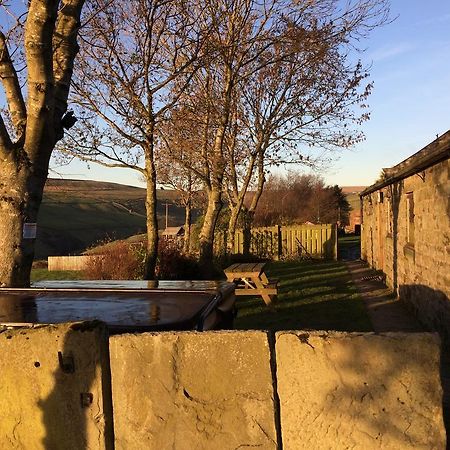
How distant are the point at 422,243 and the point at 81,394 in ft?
24.6

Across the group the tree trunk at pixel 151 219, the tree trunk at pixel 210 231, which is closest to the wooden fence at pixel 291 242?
the tree trunk at pixel 210 231

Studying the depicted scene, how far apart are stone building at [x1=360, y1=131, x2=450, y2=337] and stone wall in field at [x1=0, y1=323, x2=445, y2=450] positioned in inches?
193

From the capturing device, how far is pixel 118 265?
51.0 ft

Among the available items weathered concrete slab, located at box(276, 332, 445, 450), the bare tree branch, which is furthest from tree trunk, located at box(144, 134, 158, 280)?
weathered concrete slab, located at box(276, 332, 445, 450)

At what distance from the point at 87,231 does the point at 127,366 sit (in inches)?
2138

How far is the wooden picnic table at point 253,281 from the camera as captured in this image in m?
10.3

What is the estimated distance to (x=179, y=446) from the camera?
9.91 feet

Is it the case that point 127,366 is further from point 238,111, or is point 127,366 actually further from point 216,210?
point 238,111

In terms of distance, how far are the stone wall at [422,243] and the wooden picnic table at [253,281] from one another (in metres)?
2.80

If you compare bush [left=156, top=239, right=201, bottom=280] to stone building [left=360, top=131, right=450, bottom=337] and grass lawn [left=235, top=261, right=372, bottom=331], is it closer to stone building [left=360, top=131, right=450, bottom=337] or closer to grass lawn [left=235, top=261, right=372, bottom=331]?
grass lawn [left=235, top=261, right=372, bottom=331]

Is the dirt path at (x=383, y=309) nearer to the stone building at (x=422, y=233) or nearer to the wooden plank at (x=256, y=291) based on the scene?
the stone building at (x=422, y=233)

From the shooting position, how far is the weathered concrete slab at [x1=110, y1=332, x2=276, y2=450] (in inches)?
117

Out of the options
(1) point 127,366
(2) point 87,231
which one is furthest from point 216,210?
(2) point 87,231

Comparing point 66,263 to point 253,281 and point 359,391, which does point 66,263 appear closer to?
point 253,281
